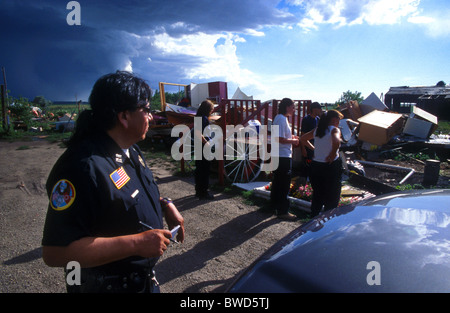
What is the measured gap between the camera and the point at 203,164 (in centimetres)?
549

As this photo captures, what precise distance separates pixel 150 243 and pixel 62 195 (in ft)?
1.37

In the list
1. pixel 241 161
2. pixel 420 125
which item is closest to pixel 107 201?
pixel 241 161

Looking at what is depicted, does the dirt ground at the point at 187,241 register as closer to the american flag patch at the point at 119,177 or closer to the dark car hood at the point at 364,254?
the dark car hood at the point at 364,254

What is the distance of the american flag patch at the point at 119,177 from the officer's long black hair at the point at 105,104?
8.7 inches

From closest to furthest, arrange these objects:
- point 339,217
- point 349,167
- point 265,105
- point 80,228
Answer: point 80,228
point 339,217
point 265,105
point 349,167

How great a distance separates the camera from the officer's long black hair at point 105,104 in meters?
1.32

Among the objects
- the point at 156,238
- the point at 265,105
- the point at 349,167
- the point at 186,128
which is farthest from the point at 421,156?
the point at 156,238

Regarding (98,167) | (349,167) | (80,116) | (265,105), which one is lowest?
(349,167)

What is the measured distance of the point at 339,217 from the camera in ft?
6.48

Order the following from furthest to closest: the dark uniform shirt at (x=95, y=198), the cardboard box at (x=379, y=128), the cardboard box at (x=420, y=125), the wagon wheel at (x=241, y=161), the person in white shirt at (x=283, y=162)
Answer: the cardboard box at (x=420, y=125)
the cardboard box at (x=379, y=128)
the wagon wheel at (x=241, y=161)
the person in white shirt at (x=283, y=162)
the dark uniform shirt at (x=95, y=198)

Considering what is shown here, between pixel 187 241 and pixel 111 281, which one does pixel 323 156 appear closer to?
pixel 187 241

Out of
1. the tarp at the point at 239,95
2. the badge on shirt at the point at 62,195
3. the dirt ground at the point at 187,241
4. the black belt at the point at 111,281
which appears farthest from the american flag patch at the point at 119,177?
the tarp at the point at 239,95

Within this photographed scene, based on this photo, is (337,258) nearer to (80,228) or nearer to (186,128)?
(80,228)
